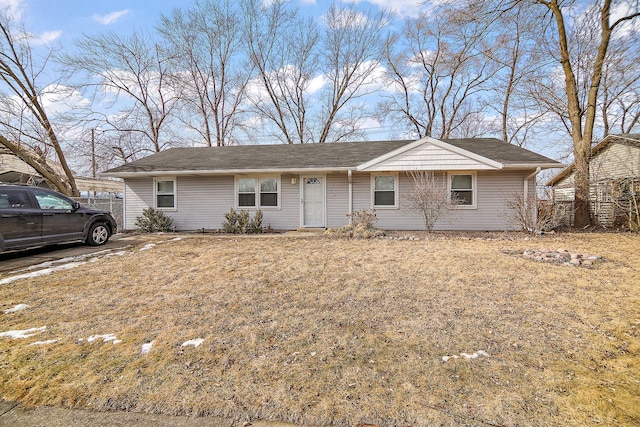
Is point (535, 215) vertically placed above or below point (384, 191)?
below

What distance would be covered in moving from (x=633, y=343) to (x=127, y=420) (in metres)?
4.12

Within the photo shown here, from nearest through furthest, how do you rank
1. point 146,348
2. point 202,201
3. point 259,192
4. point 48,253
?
point 146,348 → point 48,253 → point 259,192 → point 202,201

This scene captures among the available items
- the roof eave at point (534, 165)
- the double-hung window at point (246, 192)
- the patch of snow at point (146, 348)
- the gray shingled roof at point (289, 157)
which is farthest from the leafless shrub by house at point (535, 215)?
the patch of snow at point (146, 348)

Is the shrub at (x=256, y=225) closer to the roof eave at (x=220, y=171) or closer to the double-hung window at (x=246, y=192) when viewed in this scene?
the double-hung window at (x=246, y=192)

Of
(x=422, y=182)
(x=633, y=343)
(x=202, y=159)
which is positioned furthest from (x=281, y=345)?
(x=202, y=159)

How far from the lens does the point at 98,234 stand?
26.6ft

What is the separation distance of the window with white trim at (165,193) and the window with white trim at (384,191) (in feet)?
25.5

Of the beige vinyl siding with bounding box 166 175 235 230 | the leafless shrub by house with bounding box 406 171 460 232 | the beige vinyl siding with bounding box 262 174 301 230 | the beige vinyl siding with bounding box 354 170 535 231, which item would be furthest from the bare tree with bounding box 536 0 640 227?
the beige vinyl siding with bounding box 166 175 235 230

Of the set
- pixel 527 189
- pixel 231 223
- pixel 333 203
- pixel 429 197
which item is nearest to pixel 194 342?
pixel 429 197

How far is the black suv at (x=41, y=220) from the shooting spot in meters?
6.16

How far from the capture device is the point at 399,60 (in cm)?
2372

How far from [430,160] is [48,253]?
1075 cm

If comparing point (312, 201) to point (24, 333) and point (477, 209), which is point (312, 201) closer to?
point (477, 209)

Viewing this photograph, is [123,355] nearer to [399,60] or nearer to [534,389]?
[534,389]
